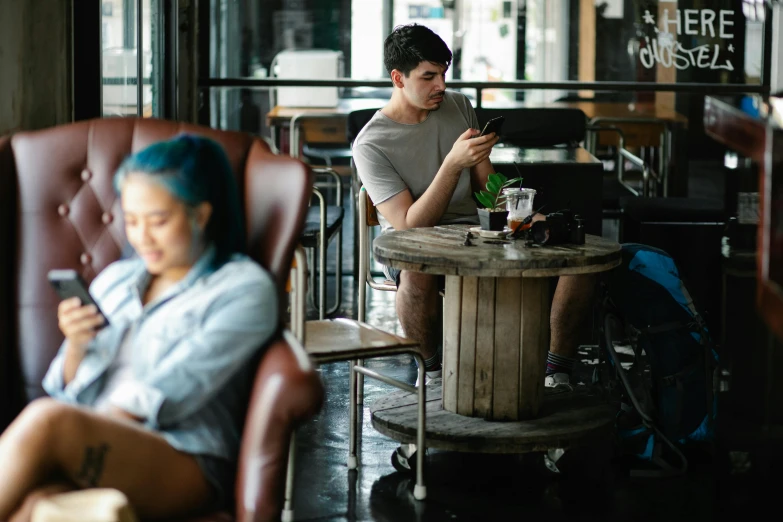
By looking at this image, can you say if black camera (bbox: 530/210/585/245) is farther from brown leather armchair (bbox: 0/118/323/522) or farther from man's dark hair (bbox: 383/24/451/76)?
brown leather armchair (bbox: 0/118/323/522)

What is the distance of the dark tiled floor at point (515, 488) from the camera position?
2861 mm

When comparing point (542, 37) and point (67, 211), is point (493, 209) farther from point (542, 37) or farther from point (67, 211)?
point (542, 37)

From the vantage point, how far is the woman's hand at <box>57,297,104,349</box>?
1.96m

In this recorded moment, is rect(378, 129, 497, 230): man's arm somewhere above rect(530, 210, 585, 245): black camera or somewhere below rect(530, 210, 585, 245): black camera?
above

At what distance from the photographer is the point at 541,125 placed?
5254mm

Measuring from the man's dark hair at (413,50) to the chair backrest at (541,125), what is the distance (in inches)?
66.3

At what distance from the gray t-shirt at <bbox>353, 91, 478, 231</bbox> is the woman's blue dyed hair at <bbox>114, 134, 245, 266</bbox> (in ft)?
4.89

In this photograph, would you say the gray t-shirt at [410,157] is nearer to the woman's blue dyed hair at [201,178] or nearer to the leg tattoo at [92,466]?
the woman's blue dyed hair at [201,178]

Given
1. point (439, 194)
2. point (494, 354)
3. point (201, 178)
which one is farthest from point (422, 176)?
point (201, 178)

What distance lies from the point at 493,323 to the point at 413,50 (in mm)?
993

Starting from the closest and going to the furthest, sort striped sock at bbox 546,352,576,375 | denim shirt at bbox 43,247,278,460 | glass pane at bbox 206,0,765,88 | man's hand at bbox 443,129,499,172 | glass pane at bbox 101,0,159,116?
denim shirt at bbox 43,247,278,460 < man's hand at bbox 443,129,499,172 < glass pane at bbox 101,0,159,116 < striped sock at bbox 546,352,576,375 < glass pane at bbox 206,0,765,88

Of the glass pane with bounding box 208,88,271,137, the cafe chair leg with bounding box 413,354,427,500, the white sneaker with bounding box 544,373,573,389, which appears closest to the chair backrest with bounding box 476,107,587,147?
the glass pane with bounding box 208,88,271,137

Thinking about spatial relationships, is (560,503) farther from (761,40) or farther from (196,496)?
(761,40)

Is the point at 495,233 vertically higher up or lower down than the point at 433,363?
higher up
